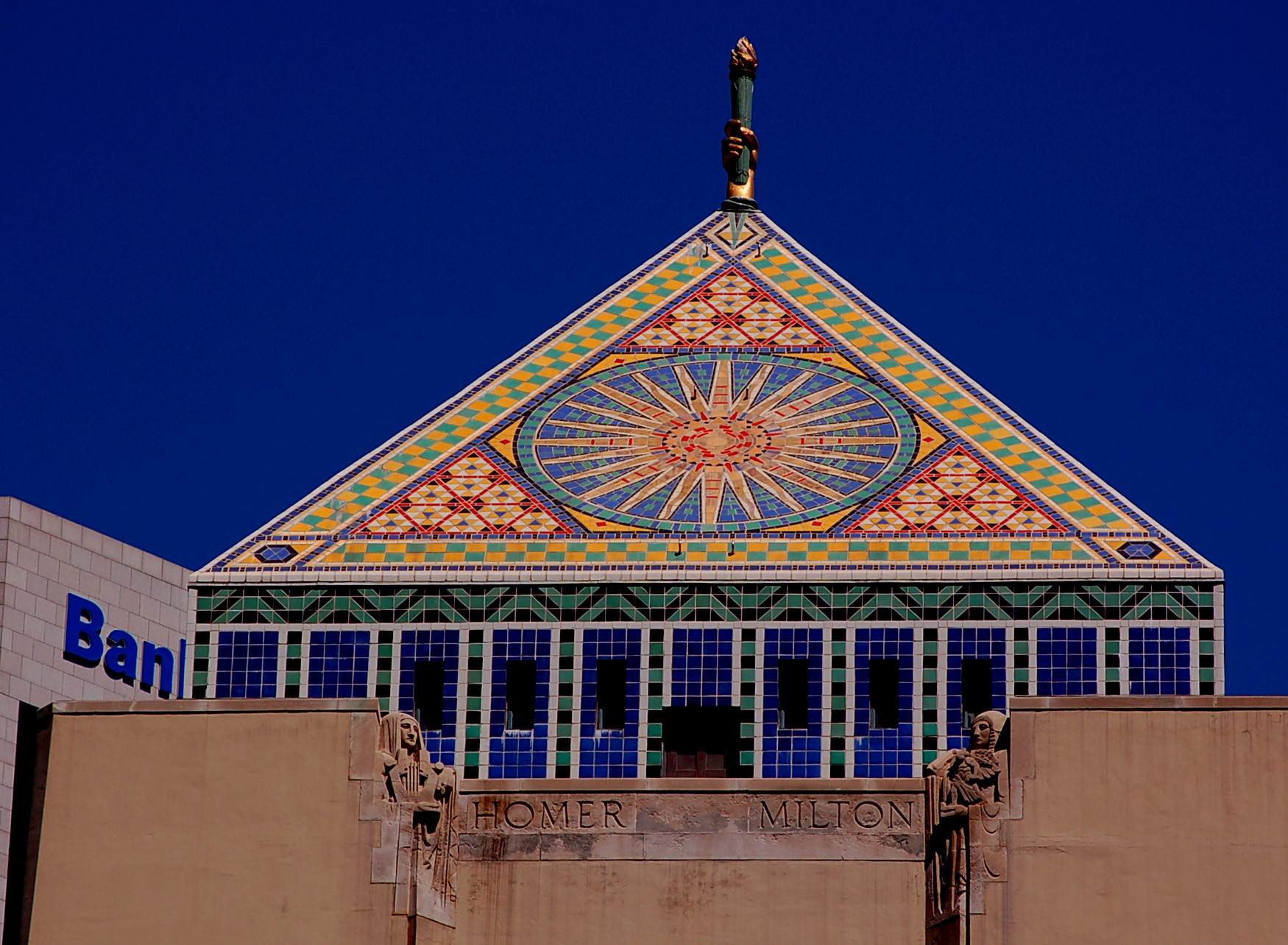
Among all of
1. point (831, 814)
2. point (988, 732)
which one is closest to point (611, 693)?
point (831, 814)

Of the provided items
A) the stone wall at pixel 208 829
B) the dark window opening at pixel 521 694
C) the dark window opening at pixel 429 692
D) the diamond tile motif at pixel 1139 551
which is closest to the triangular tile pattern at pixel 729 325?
the diamond tile motif at pixel 1139 551

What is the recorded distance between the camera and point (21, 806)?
28766 mm

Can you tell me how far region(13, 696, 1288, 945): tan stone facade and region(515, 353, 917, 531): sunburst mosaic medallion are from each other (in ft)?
18.2

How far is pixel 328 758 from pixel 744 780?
3.29m

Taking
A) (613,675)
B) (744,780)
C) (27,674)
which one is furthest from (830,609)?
(27,674)

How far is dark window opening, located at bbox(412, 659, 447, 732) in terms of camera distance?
1241 inches

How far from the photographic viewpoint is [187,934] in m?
25.4

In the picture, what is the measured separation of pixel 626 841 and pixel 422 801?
5.84 feet

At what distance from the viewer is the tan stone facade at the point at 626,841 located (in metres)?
24.9

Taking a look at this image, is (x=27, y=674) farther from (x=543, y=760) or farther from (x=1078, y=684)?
(x=1078, y=684)

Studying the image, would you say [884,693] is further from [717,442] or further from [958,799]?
[958,799]

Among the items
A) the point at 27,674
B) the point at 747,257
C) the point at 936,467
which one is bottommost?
the point at 27,674

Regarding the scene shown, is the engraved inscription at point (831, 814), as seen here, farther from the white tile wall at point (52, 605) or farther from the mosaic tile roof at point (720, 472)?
the white tile wall at point (52, 605)

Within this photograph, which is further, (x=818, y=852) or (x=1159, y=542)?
(x=1159, y=542)
